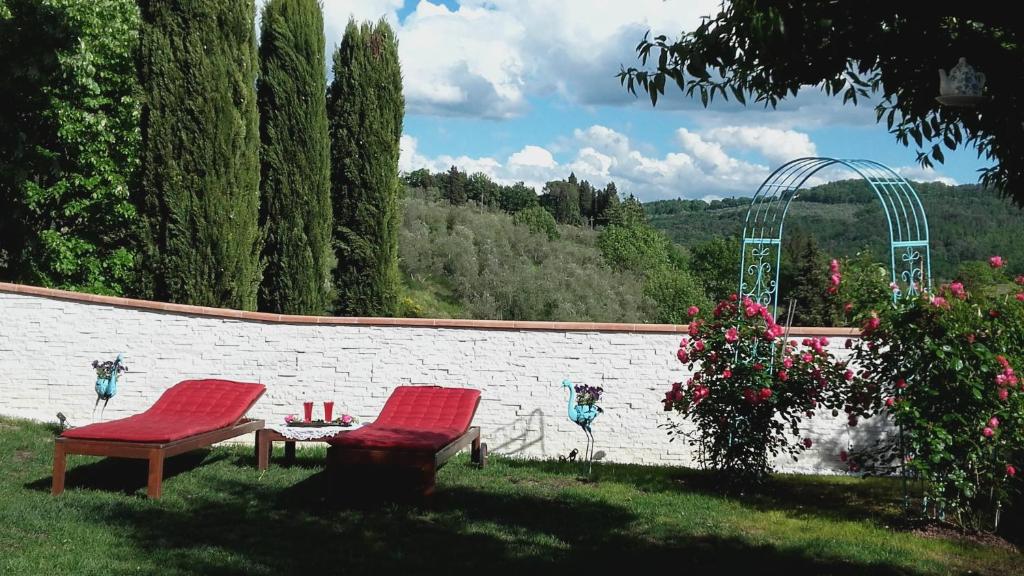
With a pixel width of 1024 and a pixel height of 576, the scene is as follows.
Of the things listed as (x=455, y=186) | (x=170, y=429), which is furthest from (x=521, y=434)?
(x=455, y=186)

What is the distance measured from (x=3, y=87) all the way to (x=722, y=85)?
1029 cm

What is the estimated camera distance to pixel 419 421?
25.9 feet

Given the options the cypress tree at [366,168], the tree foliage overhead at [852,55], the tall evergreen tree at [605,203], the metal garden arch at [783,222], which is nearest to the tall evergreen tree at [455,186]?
the tall evergreen tree at [605,203]

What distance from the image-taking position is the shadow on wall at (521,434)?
902 cm

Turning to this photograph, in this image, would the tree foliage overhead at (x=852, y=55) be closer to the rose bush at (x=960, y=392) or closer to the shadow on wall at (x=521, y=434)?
the rose bush at (x=960, y=392)

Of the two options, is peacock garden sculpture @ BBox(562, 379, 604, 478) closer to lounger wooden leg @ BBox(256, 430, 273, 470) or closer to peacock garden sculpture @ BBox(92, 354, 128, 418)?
lounger wooden leg @ BBox(256, 430, 273, 470)

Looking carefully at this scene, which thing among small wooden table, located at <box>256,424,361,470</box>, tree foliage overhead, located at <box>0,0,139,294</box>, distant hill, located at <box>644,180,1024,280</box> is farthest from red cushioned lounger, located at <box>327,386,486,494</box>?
distant hill, located at <box>644,180,1024,280</box>

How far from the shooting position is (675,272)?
3262 cm

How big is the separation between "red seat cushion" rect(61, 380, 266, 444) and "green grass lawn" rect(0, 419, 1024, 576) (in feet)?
1.48

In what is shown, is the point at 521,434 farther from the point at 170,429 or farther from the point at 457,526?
the point at 170,429

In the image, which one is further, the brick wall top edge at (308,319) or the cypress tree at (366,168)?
the cypress tree at (366,168)

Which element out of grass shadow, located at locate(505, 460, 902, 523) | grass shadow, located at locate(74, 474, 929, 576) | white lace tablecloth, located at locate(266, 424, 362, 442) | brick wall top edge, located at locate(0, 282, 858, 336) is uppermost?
brick wall top edge, located at locate(0, 282, 858, 336)

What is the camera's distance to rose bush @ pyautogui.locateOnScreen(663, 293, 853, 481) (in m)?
7.08

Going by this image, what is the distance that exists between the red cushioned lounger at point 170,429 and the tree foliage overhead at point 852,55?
4635 millimetres
